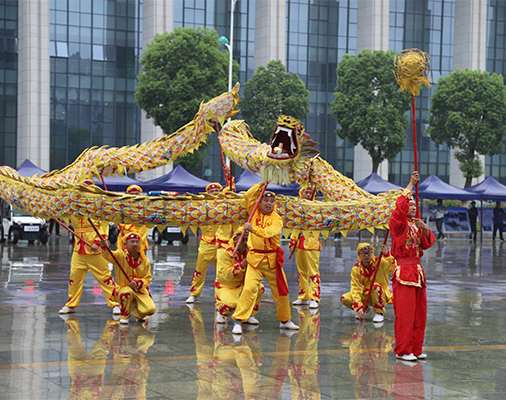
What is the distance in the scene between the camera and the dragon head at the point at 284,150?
7582 millimetres

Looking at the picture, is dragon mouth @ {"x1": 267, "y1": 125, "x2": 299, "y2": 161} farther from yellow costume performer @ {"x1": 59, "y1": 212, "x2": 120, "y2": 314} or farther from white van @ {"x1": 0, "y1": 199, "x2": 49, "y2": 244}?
white van @ {"x1": 0, "y1": 199, "x2": 49, "y2": 244}

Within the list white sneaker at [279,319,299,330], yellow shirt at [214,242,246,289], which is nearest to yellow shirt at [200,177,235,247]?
yellow shirt at [214,242,246,289]

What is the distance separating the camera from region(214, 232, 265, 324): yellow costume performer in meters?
8.92

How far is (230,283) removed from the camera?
9125 millimetres

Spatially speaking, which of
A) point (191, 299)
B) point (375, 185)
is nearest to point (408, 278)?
point (191, 299)

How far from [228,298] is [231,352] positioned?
1725 millimetres

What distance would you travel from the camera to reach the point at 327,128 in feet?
156

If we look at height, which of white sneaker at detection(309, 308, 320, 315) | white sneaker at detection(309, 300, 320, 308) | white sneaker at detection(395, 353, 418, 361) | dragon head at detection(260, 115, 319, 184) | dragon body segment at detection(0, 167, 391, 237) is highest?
dragon head at detection(260, 115, 319, 184)

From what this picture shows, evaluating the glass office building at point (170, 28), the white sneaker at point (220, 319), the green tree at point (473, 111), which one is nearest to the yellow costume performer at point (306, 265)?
the white sneaker at point (220, 319)

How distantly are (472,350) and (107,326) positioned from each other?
433 centimetres

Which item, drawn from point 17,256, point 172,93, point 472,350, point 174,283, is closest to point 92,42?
point 172,93

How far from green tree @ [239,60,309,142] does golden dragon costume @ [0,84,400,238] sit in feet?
86.2

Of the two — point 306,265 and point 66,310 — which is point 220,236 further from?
point 66,310

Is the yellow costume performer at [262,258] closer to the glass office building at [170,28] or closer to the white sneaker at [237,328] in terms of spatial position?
the white sneaker at [237,328]
